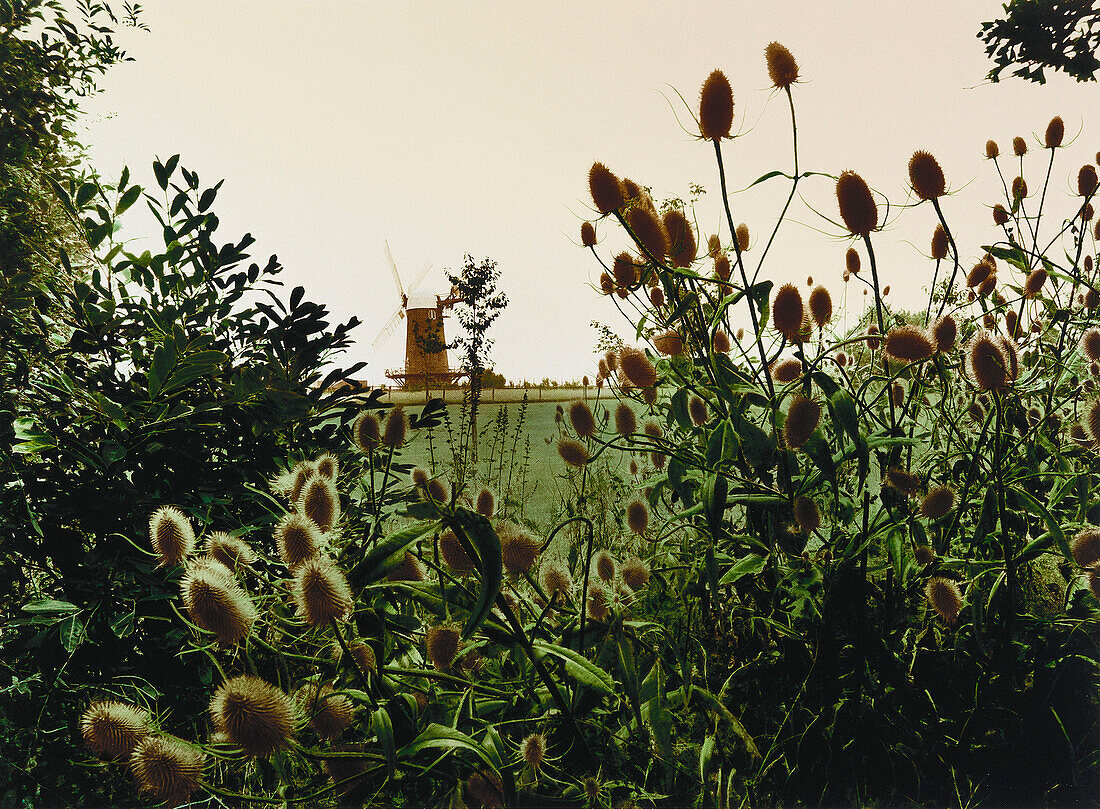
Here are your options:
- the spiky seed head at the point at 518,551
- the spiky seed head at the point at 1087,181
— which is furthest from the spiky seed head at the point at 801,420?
the spiky seed head at the point at 1087,181

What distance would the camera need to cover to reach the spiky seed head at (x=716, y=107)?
125 cm

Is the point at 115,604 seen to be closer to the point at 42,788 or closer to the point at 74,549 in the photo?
the point at 74,549

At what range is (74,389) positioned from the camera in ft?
4.62

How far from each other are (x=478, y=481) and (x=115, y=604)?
2162 millimetres

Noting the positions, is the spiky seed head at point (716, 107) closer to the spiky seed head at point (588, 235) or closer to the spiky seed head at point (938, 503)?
the spiky seed head at point (588, 235)

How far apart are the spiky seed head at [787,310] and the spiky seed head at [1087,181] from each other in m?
1.74

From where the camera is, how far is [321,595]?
786 millimetres

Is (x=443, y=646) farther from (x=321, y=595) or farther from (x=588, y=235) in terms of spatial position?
(x=588, y=235)

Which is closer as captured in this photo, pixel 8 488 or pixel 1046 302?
pixel 8 488

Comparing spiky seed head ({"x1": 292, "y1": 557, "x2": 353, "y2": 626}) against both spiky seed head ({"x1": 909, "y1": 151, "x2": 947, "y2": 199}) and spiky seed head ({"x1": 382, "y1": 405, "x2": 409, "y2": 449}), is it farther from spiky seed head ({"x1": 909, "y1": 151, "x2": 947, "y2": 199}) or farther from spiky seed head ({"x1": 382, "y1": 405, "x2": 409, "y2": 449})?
spiky seed head ({"x1": 909, "y1": 151, "x2": 947, "y2": 199})

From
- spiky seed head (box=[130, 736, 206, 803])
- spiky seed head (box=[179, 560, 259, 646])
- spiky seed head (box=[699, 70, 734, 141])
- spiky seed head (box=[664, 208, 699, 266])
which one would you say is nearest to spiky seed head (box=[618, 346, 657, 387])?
spiky seed head (box=[664, 208, 699, 266])

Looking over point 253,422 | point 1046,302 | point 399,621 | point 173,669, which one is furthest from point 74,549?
point 1046,302

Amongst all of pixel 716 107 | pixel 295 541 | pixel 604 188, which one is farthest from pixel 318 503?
pixel 716 107

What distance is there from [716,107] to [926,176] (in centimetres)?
47
